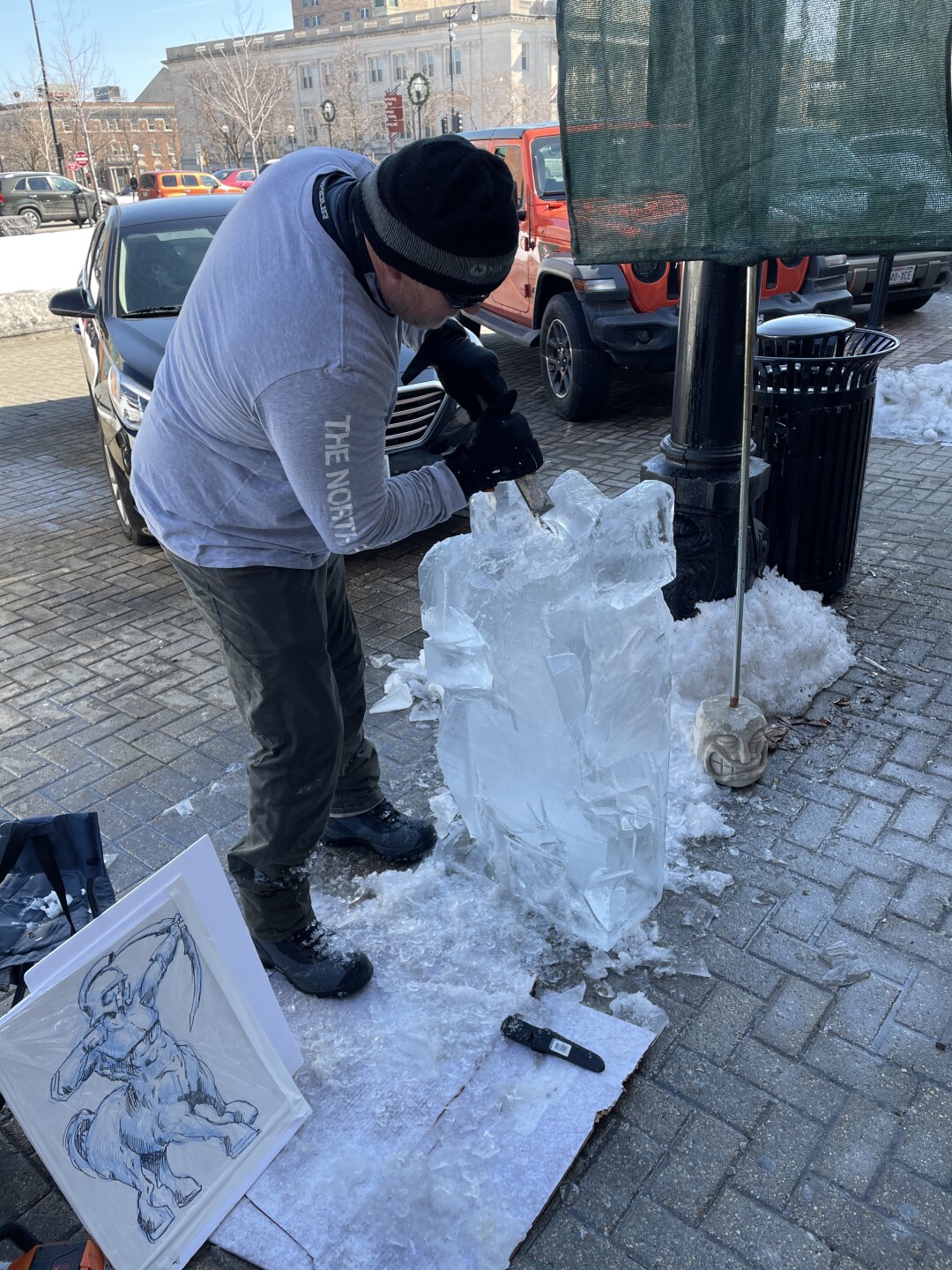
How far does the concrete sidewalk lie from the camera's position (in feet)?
6.29

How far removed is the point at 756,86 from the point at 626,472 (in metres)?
3.81

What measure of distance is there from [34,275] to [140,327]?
10485mm

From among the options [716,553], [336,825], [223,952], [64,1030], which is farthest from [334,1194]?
[716,553]

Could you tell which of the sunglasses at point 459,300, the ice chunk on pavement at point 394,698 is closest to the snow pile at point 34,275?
the ice chunk on pavement at point 394,698

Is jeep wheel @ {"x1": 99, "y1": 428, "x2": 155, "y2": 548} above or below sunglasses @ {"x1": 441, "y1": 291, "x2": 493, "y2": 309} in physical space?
below

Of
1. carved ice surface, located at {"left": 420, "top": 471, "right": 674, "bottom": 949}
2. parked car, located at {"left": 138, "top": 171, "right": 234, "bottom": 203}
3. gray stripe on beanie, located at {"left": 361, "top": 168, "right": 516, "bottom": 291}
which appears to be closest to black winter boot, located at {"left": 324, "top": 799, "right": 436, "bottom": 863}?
carved ice surface, located at {"left": 420, "top": 471, "right": 674, "bottom": 949}

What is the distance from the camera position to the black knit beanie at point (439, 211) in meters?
1.71

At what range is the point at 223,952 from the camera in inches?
77.0

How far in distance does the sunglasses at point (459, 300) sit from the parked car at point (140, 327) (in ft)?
8.92

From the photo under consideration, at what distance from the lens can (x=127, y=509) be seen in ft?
18.4

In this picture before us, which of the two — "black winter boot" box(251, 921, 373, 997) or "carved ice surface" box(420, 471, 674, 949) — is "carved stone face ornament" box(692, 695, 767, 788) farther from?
"black winter boot" box(251, 921, 373, 997)

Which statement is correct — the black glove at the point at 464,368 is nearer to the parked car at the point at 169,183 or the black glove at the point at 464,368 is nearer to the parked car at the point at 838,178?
the parked car at the point at 838,178

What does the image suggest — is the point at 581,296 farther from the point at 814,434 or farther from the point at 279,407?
the point at 279,407

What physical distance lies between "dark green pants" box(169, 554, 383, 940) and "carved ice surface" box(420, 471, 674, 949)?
36cm
